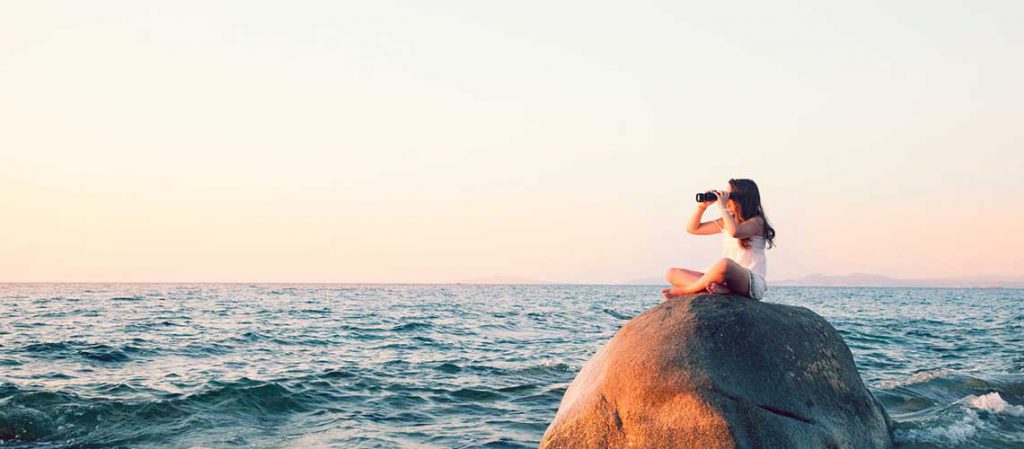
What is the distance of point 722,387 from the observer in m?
6.18

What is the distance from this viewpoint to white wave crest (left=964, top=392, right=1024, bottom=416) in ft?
33.3

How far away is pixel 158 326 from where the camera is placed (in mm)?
22344

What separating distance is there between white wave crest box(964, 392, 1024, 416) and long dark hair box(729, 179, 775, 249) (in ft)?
16.7

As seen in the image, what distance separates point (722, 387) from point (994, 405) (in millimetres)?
6706

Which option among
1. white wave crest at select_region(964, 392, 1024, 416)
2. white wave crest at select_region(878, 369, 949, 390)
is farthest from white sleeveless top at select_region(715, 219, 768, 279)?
white wave crest at select_region(878, 369, 949, 390)

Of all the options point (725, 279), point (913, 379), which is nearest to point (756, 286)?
point (725, 279)

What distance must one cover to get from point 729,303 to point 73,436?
7968 millimetres

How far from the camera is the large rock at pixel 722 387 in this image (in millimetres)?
6035

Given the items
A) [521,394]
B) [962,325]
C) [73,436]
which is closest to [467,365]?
[521,394]

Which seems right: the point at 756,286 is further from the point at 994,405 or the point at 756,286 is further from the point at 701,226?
the point at 994,405

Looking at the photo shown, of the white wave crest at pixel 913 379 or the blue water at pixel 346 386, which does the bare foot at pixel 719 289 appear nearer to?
the blue water at pixel 346 386

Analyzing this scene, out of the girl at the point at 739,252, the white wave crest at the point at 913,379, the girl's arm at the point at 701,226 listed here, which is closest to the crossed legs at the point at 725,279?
the girl at the point at 739,252

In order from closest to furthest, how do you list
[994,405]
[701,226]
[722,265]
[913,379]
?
[722,265]
[701,226]
[994,405]
[913,379]

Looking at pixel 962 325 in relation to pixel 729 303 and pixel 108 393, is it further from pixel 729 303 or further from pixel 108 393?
pixel 108 393
